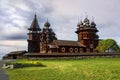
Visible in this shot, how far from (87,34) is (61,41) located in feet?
35.2

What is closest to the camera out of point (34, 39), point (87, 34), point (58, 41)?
point (58, 41)

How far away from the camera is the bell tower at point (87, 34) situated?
96875mm

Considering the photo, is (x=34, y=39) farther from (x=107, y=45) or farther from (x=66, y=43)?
(x=107, y=45)

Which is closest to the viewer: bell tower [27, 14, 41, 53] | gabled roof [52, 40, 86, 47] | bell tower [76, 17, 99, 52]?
gabled roof [52, 40, 86, 47]

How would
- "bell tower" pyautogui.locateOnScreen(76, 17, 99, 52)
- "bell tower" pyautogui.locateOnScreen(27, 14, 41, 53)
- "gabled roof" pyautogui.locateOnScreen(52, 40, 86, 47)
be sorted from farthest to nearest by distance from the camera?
"bell tower" pyautogui.locateOnScreen(27, 14, 41, 53) → "bell tower" pyautogui.locateOnScreen(76, 17, 99, 52) → "gabled roof" pyautogui.locateOnScreen(52, 40, 86, 47)

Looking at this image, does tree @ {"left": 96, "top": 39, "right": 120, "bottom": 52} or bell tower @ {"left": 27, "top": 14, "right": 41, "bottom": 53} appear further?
bell tower @ {"left": 27, "top": 14, "right": 41, "bottom": 53}

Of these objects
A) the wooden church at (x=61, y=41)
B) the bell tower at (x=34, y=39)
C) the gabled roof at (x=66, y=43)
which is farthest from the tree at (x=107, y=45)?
the bell tower at (x=34, y=39)

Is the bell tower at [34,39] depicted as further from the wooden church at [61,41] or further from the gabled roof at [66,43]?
the gabled roof at [66,43]

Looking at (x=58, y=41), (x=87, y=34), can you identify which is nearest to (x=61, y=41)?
(x=58, y=41)

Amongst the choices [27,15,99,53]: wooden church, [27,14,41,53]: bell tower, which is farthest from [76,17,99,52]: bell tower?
[27,14,41,53]: bell tower

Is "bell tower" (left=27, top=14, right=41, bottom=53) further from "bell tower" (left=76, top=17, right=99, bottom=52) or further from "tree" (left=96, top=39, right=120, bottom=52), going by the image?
"tree" (left=96, top=39, right=120, bottom=52)

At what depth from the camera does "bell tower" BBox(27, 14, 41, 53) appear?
4001 inches

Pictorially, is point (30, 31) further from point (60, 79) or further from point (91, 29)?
point (60, 79)

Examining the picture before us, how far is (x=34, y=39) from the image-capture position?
10175 cm
